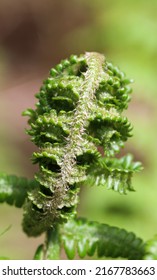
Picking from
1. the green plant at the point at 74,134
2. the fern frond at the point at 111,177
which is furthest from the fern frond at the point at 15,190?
the fern frond at the point at 111,177

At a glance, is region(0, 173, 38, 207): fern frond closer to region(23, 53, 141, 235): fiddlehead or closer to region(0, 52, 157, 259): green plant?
region(0, 52, 157, 259): green plant

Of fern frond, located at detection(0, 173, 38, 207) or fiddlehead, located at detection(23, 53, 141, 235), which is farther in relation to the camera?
fern frond, located at detection(0, 173, 38, 207)

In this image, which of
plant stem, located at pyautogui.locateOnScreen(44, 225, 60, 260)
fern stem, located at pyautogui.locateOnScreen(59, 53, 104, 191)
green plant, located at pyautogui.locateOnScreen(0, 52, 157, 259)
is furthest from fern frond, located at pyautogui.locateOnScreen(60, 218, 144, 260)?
fern stem, located at pyautogui.locateOnScreen(59, 53, 104, 191)

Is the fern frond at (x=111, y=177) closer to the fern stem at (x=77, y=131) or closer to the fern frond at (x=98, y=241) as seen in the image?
the fern stem at (x=77, y=131)

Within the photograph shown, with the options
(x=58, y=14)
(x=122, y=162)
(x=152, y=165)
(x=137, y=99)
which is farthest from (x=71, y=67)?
(x=58, y=14)

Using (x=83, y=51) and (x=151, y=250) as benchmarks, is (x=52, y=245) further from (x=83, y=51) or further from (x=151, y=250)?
(x=83, y=51)

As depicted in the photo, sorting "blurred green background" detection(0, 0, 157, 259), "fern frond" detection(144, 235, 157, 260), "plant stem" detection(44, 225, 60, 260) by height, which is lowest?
"fern frond" detection(144, 235, 157, 260)
